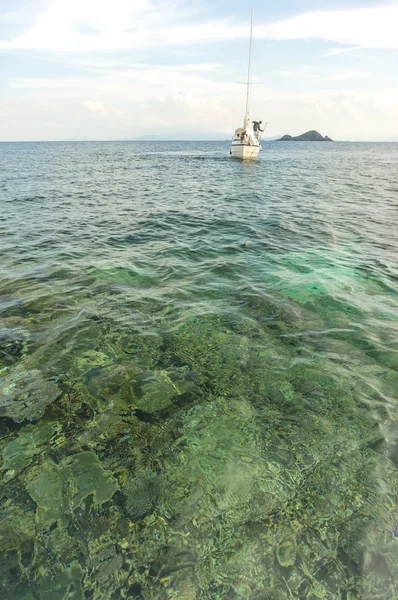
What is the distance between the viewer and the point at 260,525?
3158 mm

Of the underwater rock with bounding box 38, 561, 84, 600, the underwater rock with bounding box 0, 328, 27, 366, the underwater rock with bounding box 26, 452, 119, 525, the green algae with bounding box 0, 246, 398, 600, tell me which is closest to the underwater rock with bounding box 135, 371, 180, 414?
the green algae with bounding box 0, 246, 398, 600

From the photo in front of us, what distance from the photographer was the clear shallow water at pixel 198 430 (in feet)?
9.30

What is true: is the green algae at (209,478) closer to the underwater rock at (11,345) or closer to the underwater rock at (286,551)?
the underwater rock at (286,551)

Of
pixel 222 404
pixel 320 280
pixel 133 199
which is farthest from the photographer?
pixel 133 199

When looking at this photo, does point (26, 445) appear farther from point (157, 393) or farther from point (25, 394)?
point (157, 393)

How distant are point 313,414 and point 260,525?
1.85 meters

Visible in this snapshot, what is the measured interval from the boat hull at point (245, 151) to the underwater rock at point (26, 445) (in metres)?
57.2

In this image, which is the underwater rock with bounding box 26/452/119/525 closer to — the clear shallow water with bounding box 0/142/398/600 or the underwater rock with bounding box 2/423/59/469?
the clear shallow water with bounding box 0/142/398/600

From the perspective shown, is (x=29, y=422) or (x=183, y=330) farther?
(x=183, y=330)

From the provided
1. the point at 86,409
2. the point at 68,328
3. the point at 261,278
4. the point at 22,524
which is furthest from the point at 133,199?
the point at 22,524

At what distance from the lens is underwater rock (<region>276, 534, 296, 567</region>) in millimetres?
2883

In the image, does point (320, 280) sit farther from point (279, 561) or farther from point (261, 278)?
point (279, 561)

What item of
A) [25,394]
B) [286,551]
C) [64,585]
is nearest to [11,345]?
[25,394]

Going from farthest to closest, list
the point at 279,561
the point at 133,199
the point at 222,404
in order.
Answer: the point at 133,199 < the point at 222,404 < the point at 279,561
